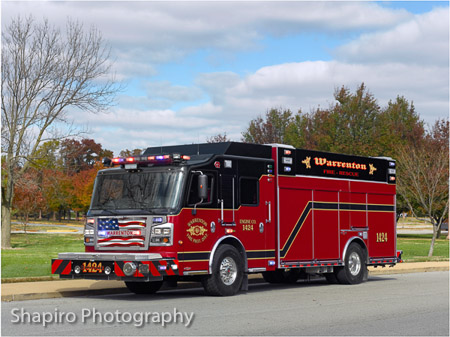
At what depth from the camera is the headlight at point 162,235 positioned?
45.9 ft

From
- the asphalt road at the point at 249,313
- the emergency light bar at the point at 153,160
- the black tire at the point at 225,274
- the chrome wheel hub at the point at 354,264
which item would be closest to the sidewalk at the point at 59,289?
the asphalt road at the point at 249,313

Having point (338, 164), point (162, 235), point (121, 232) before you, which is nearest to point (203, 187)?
point (162, 235)

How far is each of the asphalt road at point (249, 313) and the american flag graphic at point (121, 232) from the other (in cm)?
112

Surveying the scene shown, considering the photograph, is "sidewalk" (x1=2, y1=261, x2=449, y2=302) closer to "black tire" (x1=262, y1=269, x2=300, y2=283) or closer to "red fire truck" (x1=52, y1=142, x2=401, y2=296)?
"red fire truck" (x1=52, y1=142, x2=401, y2=296)

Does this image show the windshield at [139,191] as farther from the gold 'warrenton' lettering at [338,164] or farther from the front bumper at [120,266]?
the gold 'warrenton' lettering at [338,164]

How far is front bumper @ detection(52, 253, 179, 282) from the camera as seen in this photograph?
13617 mm

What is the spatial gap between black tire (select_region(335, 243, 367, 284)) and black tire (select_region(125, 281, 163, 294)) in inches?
199

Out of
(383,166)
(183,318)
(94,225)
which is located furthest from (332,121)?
(183,318)

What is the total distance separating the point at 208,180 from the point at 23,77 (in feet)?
70.4

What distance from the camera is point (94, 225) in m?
15.0

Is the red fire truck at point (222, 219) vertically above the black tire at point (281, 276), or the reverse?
the red fire truck at point (222, 219)

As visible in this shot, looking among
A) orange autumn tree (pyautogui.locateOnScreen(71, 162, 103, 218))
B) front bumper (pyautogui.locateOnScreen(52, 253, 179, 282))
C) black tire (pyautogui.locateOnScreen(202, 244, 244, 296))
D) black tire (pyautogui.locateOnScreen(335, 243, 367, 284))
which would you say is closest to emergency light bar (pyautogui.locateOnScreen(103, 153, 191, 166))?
front bumper (pyautogui.locateOnScreen(52, 253, 179, 282))

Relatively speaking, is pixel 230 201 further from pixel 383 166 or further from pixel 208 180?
pixel 383 166

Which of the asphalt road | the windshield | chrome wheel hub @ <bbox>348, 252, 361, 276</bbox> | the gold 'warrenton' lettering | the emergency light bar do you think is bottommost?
the asphalt road
